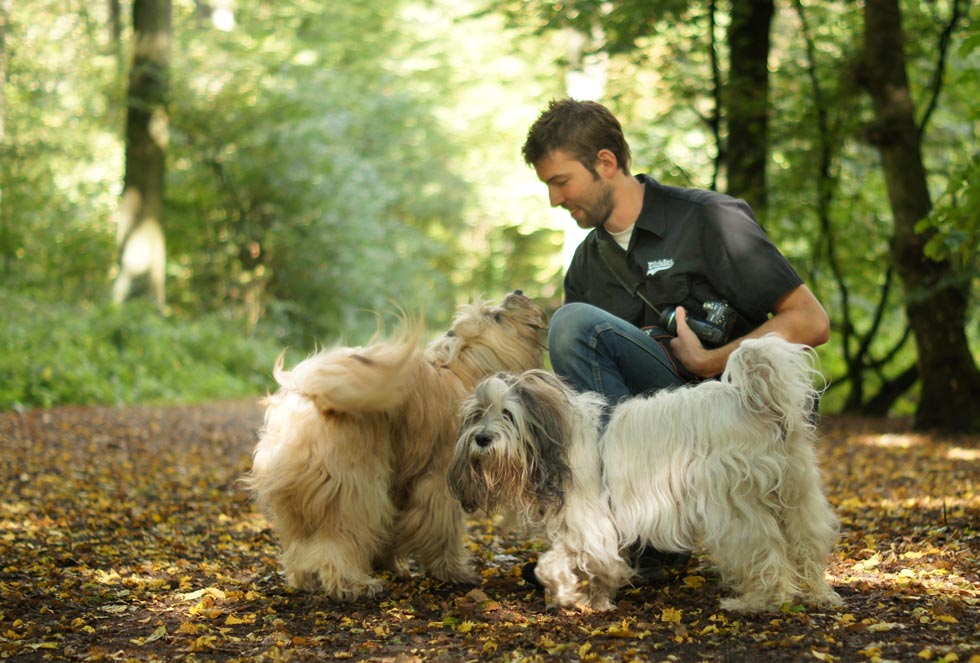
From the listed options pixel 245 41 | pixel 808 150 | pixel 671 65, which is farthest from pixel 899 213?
pixel 245 41

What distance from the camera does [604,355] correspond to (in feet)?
13.6

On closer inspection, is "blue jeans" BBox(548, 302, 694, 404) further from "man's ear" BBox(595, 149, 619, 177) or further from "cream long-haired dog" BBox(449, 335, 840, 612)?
"man's ear" BBox(595, 149, 619, 177)

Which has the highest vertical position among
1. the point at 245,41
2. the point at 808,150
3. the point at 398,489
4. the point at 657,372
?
the point at 245,41

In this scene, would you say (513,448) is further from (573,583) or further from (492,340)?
(492,340)

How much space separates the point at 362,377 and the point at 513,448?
654 millimetres

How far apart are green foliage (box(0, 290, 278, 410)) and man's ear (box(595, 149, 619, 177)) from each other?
8026 mm

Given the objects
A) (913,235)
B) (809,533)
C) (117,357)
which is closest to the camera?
(809,533)

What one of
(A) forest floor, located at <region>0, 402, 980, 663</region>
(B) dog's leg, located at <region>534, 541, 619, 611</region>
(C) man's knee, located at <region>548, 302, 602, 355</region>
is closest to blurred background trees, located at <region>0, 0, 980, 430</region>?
(C) man's knee, located at <region>548, 302, 602, 355</region>

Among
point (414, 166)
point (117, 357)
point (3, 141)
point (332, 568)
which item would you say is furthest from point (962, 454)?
point (414, 166)

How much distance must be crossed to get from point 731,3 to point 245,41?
14.2 meters

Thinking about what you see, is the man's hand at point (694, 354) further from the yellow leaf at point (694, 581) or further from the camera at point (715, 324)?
the yellow leaf at point (694, 581)

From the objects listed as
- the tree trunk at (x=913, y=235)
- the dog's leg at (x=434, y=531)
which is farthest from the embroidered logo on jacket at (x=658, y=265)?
the tree trunk at (x=913, y=235)

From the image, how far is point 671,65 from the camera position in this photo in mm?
10219

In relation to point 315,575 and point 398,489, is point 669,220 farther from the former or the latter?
point 315,575
